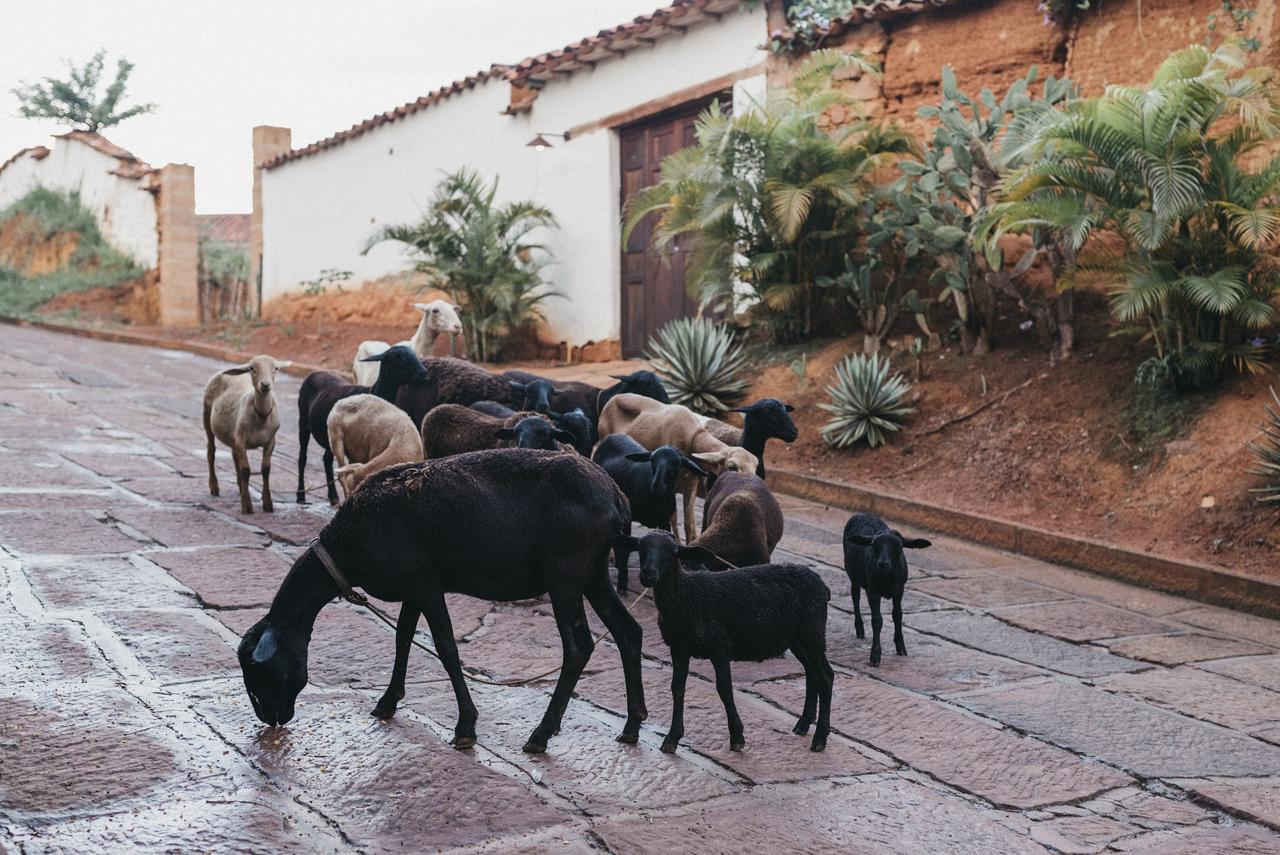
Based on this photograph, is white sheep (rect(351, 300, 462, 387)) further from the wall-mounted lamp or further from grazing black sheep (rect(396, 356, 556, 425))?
the wall-mounted lamp

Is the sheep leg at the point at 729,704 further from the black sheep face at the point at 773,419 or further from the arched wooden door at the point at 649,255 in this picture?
the arched wooden door at the point at 649,255

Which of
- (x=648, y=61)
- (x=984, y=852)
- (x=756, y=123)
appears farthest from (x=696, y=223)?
(x=984, y=852)

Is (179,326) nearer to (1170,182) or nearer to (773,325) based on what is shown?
(773,325)

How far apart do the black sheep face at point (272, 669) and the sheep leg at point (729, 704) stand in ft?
4.90

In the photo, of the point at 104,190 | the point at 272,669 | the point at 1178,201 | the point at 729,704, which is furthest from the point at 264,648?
the point at 104,190

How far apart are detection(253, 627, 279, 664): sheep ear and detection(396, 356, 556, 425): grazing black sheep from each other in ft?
12.9

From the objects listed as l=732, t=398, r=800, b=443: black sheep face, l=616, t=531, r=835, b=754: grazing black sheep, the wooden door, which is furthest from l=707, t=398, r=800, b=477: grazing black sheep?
the wooden door

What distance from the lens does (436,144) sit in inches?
796

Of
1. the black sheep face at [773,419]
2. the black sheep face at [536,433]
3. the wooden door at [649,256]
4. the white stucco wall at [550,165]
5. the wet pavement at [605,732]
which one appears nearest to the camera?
the wet pavement at [605,732]

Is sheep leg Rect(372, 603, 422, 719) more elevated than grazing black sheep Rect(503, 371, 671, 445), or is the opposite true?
grazing black sheep Rect(503, 371, 671, 445)

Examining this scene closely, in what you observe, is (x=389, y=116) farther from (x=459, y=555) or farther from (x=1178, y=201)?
(x=459, y=555)

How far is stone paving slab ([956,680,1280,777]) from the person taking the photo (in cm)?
466

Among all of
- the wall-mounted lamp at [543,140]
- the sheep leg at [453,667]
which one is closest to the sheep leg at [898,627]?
the sheep leg at [453,667]

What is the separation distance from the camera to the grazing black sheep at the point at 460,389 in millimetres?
8461
